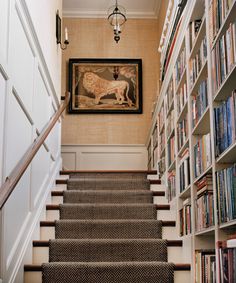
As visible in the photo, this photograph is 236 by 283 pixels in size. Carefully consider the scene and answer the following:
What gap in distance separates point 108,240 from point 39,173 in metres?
0.81

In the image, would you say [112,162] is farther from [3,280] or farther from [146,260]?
[3,280]

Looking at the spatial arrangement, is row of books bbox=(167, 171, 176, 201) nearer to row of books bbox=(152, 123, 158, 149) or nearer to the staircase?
the staircase

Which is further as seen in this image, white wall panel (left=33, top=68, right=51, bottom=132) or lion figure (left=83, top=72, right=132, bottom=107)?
lion figure (left=83, top=72, right=132, bottom=107)

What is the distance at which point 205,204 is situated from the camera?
2883 mm

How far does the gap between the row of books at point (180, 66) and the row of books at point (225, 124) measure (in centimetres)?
125

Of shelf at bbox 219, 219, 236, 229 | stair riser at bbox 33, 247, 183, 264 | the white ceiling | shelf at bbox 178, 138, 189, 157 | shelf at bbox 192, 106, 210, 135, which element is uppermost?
the white ceiling

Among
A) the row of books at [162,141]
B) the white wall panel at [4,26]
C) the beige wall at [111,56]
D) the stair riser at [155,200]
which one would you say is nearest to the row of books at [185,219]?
the stair riser at [155,200]

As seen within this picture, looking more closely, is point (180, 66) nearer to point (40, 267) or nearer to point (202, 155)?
point (202, 155)

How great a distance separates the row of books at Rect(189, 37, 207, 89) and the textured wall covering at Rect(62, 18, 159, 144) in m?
3.63

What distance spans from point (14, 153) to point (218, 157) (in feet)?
3.86

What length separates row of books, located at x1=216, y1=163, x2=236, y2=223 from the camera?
7.40 feet

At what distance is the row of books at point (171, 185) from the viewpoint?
163 inches

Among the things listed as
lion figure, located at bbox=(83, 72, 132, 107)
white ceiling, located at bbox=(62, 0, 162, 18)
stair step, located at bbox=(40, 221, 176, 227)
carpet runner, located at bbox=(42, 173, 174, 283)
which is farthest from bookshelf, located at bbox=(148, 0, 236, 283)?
white ceiling, located at bbox=(62, 0, 162, 18)

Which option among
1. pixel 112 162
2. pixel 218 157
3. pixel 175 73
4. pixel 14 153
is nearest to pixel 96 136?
pixel 112 162
